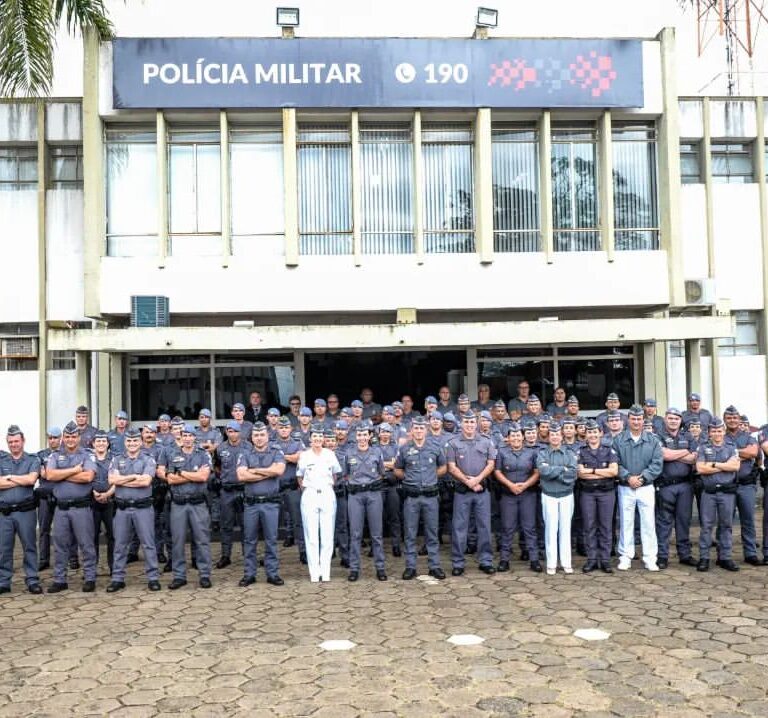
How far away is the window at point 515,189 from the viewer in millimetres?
13727

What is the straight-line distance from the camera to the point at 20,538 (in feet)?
28.3

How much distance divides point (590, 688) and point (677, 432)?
4586mm

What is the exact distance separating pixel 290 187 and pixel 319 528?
6302 millimetres

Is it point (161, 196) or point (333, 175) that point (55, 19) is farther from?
point (333, 175)

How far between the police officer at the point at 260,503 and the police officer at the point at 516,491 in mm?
2490

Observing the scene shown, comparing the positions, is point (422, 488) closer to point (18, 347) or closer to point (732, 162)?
point (18, 347)

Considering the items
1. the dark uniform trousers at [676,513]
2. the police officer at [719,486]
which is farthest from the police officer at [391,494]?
the police officer at [719,486]

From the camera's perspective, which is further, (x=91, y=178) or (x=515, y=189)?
(x=515, y=189)

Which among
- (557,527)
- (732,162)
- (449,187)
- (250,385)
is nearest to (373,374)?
(250,385)

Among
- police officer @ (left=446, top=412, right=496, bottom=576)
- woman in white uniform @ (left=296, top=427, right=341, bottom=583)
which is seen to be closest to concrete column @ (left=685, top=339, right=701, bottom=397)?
police officer @ (left=446, top=412, right=496, bottom=576)

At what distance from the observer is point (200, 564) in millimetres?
8656

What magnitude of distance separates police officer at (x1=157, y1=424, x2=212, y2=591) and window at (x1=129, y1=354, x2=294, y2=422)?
5.34 m

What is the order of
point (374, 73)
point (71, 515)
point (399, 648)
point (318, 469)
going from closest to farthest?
point (399, 648) < point (71, 515) < point (318, 469) < point (374, 73)

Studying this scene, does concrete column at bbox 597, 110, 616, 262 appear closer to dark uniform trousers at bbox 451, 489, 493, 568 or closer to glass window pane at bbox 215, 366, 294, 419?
glass window pane at bbox 215, 366, 294, 419
